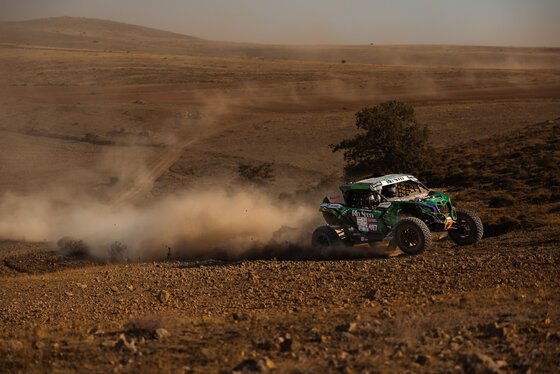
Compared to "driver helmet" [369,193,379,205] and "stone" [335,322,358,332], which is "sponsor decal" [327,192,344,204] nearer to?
"driver helmet" [369,193,379,205]

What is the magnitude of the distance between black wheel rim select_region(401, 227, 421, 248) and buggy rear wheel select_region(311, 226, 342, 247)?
195 cm

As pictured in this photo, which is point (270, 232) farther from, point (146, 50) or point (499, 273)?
point (146, 50)

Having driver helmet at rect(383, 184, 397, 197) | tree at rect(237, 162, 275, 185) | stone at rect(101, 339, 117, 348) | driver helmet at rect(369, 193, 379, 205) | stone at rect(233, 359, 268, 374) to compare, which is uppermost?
driver helmet at rect(383, 184, 397, 197)

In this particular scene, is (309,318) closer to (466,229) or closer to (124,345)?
(124,345)

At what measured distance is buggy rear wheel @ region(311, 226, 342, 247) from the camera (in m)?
15.0

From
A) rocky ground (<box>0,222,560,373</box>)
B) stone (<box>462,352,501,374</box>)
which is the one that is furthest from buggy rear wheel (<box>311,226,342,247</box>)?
stone (<box>462,352,501,374</box>)

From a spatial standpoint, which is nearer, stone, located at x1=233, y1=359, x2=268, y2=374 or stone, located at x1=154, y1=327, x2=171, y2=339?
stone, located at x1=233, y1=359, x2=268, y2=374

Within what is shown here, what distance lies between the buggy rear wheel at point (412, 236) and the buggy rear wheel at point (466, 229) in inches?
61.1

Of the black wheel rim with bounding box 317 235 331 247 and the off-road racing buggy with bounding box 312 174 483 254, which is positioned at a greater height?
the off-road racing buggy with bounding box 312 174 483 254

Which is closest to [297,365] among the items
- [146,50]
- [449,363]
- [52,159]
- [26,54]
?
[449,363]

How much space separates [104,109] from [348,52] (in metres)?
128

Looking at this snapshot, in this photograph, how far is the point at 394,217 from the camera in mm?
14242

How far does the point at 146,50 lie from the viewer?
167750 millimetres

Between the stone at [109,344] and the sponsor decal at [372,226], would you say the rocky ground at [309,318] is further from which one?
the sponsor decal at [372,226]
